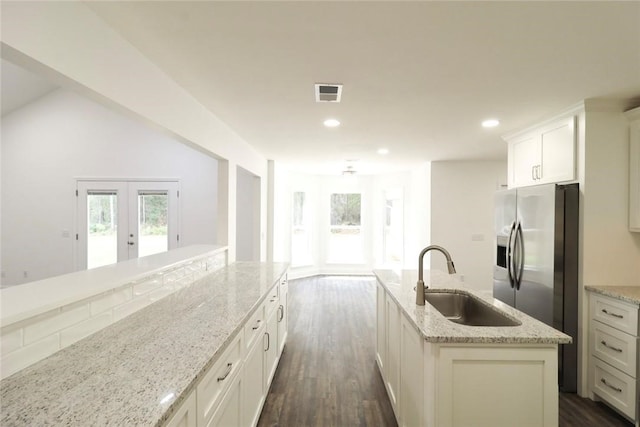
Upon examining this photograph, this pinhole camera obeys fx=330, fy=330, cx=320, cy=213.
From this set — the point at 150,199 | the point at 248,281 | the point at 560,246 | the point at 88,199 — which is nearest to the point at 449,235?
the point at 560,246

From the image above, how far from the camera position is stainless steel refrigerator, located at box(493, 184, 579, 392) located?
8.90 feet

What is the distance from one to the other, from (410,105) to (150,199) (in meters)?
5.17

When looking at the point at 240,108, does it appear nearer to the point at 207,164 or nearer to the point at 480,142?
the point at 480,142

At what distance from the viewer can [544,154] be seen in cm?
321

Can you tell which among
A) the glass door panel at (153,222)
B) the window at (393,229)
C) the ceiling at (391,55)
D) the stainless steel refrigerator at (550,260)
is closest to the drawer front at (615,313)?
the stainless steel refrigerator at (550,260)

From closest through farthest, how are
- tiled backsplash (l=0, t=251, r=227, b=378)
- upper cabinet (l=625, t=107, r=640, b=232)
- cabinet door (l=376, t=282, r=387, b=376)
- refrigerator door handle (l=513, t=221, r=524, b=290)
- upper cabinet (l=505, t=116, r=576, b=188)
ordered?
tiled backsplash (l=0, t=251, r=227, b=378), upper cabinet (l=625, t=107, r=640, b=232), cabinet door (l=376, t=282, r=387, b=376), upper cabinet (l=505, t=116, r=576, b=188), refrigerator door handle (l=513, t=221, r=524, b=290)

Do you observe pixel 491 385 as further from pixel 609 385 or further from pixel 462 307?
pixel 609 385

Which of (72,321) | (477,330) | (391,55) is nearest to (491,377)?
(477,330)

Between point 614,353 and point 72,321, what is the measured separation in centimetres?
341

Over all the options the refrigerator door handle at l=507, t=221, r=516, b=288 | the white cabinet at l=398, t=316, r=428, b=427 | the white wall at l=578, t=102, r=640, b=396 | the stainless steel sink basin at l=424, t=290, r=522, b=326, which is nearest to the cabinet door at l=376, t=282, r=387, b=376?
the stainless steel sink basin at l=424, t=290, r=522, b=326

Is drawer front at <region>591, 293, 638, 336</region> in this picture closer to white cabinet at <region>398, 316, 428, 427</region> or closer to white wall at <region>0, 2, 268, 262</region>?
white cabinet at <region>398, 316, 428, 427</region>

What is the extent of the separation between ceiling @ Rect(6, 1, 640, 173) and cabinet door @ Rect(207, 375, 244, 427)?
5.69 ft

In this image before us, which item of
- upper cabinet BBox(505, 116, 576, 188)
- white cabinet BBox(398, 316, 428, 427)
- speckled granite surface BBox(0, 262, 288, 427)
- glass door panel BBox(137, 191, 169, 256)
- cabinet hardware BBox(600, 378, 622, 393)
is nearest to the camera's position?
speckled granite surface BBox(0, 262, 288, 427)

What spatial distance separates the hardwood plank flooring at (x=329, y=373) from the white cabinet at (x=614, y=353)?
1.63 metres
